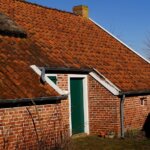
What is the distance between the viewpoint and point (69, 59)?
677 inches

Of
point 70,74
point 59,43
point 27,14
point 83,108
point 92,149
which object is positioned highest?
point 27,14

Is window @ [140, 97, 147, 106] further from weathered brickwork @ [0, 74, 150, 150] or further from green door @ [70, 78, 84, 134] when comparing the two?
green door @ [70, 78, 84, 134]

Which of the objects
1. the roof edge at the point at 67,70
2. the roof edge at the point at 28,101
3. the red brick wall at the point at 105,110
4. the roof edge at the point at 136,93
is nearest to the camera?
the roof edge at the point at 28,101

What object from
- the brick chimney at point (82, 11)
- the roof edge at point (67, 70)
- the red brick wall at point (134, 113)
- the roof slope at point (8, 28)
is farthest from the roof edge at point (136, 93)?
the brick chimney at point (82, 11)

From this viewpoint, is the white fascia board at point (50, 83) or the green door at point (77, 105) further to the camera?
the green door at point (77, 105)

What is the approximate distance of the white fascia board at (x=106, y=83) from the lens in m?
17.1

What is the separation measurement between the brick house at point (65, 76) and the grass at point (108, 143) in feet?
2.66

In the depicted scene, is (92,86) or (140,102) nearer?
(92,86)

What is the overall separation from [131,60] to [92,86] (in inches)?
203

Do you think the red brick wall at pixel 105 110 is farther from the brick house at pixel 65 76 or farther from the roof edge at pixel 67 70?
the roof edge at pixel 67 70

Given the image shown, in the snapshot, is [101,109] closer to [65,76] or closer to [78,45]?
[65,76]

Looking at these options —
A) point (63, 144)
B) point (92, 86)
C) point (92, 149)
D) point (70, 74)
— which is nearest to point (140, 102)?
point (92, 86)

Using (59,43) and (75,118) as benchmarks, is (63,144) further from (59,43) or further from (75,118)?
(59,43)

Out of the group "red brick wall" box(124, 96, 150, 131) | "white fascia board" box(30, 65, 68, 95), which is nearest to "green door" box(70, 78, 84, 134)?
"red brick wall" box(124, 96, 150, 131)
